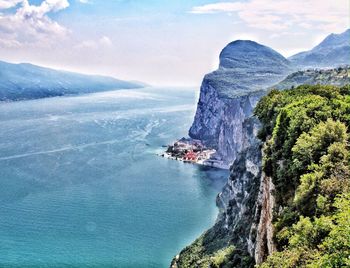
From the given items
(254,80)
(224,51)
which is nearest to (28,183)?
(254,80)

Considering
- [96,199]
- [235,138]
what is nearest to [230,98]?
[235,138]

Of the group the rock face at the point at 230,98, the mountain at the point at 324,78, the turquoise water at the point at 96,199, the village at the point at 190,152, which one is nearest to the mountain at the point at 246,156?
the mountain at the point at 324,78

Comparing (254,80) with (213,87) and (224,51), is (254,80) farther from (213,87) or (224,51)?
(224,51)

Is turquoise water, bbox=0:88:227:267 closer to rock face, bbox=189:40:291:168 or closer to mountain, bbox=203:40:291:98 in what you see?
rock face, bbox=189:40:291:168

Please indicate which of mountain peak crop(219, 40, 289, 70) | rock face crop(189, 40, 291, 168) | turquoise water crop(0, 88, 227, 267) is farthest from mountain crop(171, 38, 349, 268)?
mountain peak crop(219, 40, 289, 70)

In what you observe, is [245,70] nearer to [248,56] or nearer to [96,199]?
[248,56]

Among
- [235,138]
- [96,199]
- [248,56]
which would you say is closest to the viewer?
[96,199]

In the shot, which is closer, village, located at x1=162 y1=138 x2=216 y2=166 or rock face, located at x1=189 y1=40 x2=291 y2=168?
rock face, located at x1=189 y1=40 x2=291 y2=168
